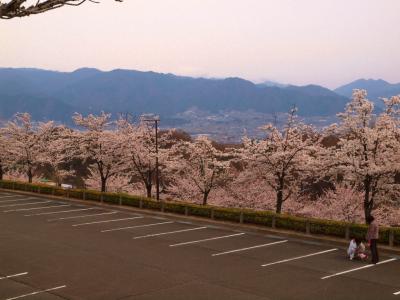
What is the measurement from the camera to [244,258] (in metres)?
16.7

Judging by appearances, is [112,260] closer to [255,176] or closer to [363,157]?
[363,157]

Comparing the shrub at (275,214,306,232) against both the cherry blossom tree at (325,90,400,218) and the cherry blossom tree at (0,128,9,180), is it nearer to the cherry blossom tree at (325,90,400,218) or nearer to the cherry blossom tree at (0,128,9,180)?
the cherry blossom tree at (325,90,400,218)

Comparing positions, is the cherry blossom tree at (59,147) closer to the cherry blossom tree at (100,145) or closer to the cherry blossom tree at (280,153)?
the cherry blossom tree at (100,145)

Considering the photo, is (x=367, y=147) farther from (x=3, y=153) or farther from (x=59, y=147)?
(x=3, y=153)

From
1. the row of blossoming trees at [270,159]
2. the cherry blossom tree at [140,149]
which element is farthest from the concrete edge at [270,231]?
the cherry blossom tree at [140,149]

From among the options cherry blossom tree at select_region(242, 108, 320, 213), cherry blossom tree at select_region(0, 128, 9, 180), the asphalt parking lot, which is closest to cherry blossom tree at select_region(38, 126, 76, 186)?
cherry blossom tree at select_region(0, 128, 9, 180)

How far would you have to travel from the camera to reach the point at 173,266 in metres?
15.5

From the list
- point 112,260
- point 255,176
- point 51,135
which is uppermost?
point 51,135

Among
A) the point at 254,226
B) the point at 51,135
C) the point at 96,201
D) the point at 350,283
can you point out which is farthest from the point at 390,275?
the point at 51,135

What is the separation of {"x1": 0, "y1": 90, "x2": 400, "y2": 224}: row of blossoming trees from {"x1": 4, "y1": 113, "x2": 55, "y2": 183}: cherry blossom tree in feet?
0.33

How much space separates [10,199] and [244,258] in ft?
81.6

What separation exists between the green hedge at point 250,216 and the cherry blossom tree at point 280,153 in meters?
4.25

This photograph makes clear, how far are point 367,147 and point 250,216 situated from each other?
22.6 ft

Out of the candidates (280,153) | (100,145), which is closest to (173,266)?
(280,153)
